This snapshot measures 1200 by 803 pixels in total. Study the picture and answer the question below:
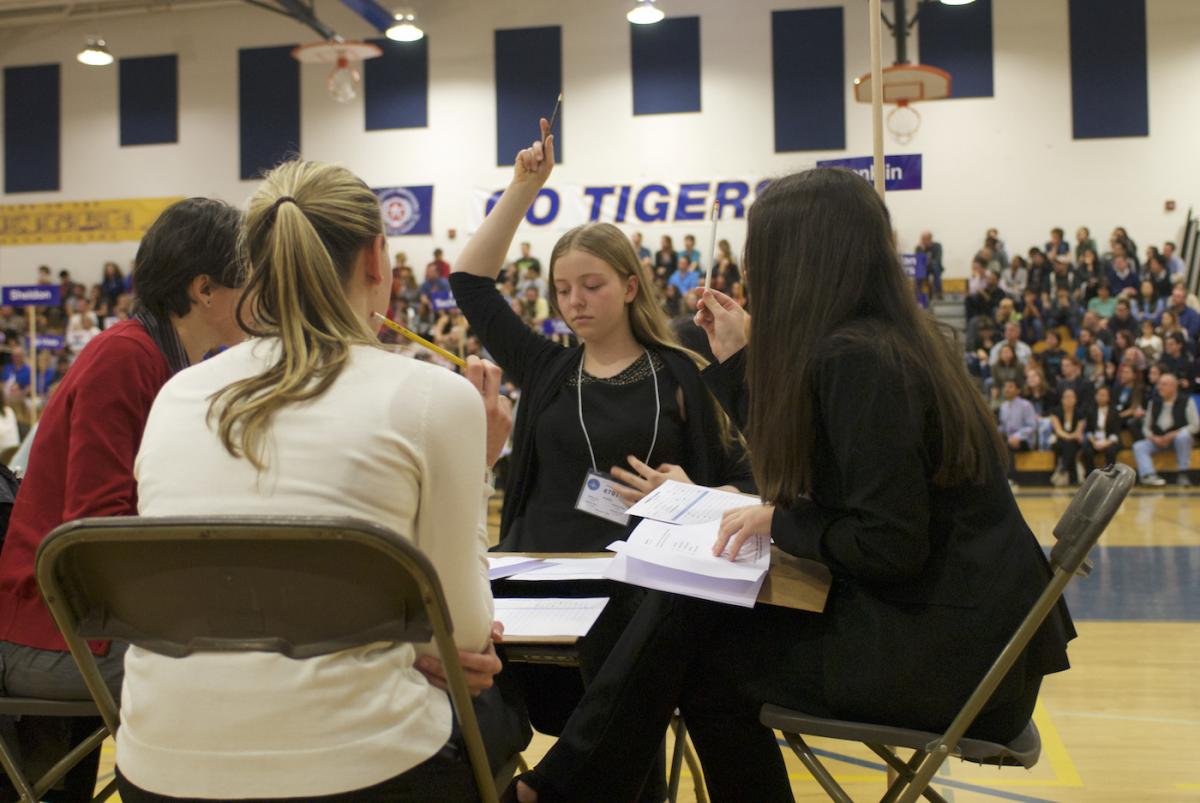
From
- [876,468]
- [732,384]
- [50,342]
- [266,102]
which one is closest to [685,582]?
[876,468]

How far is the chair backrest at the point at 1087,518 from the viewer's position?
1442 millimetres

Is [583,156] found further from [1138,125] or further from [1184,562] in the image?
[1184,562]

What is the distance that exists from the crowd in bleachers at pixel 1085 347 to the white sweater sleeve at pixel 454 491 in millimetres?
9891

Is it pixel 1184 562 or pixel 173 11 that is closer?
pixel 1184 562

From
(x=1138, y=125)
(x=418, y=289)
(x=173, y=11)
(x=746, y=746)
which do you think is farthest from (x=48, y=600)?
(x=173, y=11)

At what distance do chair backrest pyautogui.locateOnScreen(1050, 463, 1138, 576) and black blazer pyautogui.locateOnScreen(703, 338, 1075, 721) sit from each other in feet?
0.21

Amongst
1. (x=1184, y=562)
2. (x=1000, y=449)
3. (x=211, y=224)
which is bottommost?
(x=1184, y=562)

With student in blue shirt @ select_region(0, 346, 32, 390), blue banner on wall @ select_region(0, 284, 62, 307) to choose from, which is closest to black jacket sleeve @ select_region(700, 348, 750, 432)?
blue banner on wall @ select_region(0, 284, 62, 307)

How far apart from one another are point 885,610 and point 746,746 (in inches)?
14.2

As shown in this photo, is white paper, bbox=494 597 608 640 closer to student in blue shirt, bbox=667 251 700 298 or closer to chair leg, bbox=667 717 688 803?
chair leg, bbox=667 717 688 803

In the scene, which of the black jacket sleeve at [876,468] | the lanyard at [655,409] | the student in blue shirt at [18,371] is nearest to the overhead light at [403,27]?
the student in blue shirt at [18,371]

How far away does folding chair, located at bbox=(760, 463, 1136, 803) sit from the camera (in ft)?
4.73

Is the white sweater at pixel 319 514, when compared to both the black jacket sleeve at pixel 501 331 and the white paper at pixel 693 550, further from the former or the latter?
the black jacket sleeve at pixel 501 331

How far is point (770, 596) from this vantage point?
60.7 inches
